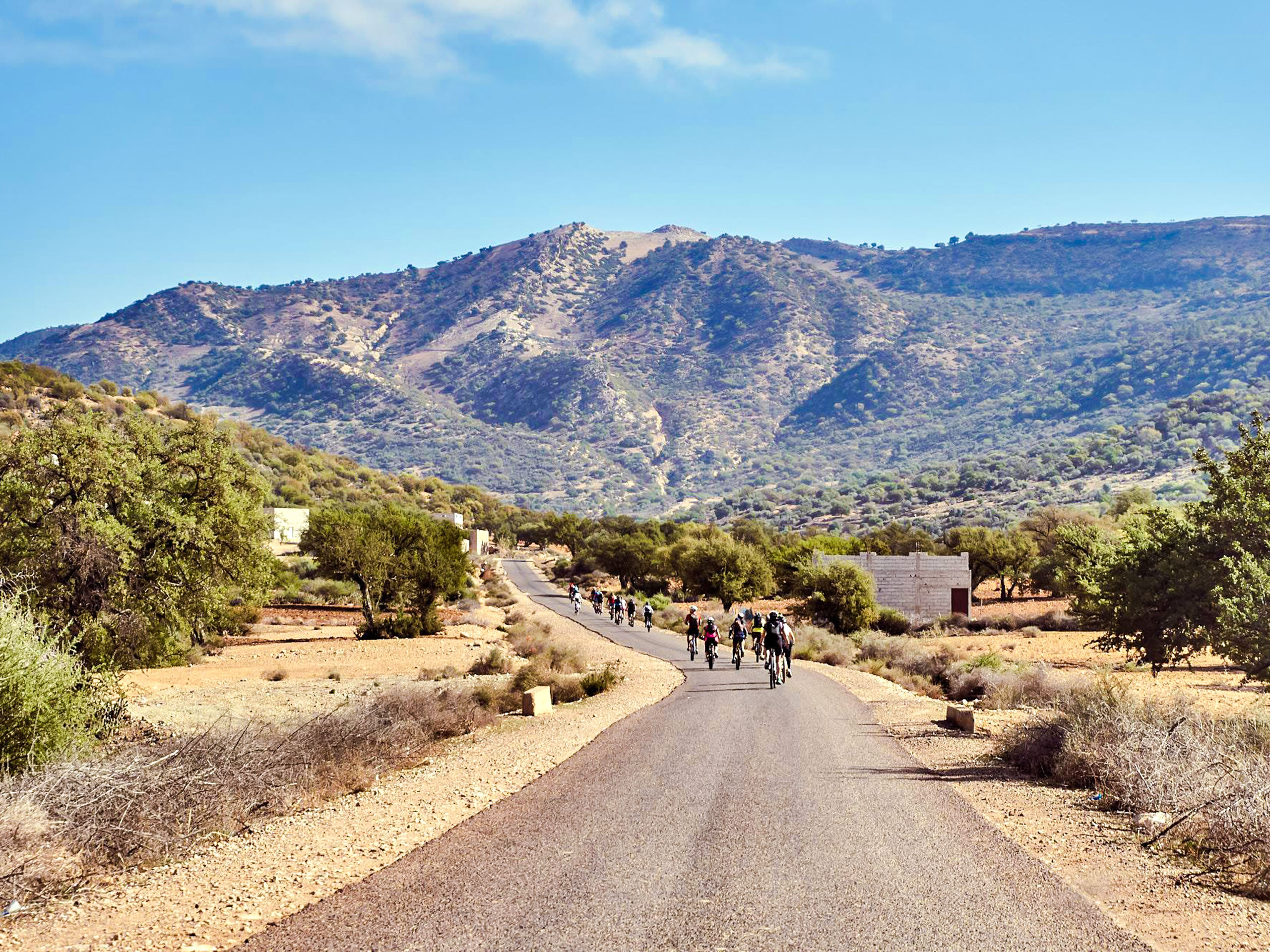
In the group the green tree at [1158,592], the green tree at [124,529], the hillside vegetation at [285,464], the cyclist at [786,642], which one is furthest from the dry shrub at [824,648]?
the hillside vegetation at [285,464]

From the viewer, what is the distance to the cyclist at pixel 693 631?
34500 mm

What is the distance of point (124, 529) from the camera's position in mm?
19641

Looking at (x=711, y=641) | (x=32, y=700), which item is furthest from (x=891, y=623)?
(x=32, y=700)

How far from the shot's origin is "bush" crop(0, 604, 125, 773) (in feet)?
36.5

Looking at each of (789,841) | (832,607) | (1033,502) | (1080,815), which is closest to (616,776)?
(789,841)

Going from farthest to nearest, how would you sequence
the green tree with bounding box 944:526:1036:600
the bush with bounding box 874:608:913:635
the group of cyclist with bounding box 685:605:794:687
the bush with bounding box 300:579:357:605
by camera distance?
1. the green tree with bounding box 944:526:1036:600
2. the bush with bounding box 300:579:357:605
3. the bush with bounding box 874:608:913:635
4. the group of cyclist with bounding box 685:605:794:687

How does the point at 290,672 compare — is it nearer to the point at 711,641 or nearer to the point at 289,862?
the point at 711,641

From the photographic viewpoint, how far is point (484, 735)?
18.9m

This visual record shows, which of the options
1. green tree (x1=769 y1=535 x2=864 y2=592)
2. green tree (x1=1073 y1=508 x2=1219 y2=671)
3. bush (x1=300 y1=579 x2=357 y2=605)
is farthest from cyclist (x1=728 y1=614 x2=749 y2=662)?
bush (x1=300 y1=579 x2=357 y2=605)

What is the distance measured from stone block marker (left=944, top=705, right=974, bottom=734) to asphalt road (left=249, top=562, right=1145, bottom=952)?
4427mm

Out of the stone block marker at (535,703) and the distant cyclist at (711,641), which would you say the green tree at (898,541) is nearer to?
the distant cyclist at (711,641)

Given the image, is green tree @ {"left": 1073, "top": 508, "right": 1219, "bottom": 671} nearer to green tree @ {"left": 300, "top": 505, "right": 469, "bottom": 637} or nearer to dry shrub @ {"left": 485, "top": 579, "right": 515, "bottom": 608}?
green tree @ {"left": 300, "top": 505, "right": 469, "bottom": 637}

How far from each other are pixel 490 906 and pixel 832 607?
45716mm

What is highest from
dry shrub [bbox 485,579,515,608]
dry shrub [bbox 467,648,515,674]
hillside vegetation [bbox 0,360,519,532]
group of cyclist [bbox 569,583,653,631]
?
hillside vegetation [bbox 0,360,519,532]
